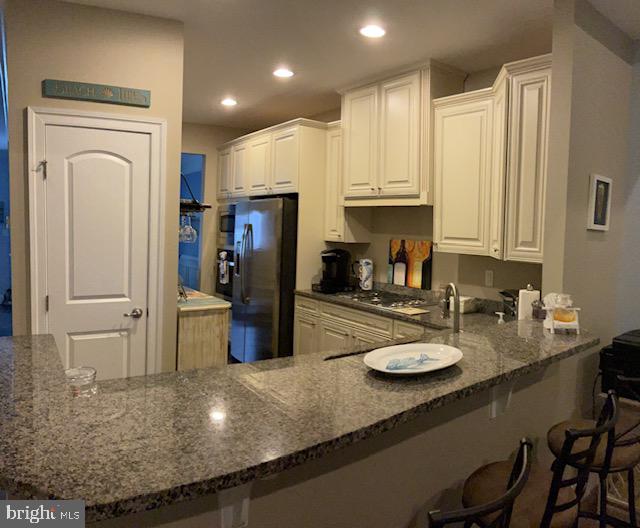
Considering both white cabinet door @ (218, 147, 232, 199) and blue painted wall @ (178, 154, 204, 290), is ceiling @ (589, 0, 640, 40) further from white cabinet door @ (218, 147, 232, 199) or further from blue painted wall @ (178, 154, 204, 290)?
blue painted wall @ (178, 154, 204, 290)

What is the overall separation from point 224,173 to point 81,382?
14.8 feet

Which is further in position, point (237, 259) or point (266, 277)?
point (237, 259)

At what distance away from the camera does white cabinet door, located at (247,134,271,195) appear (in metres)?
4.67

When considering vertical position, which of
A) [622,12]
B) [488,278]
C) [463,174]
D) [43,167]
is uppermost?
[622,12]

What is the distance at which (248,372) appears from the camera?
1.59m

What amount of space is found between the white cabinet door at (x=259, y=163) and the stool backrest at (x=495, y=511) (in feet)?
12.5

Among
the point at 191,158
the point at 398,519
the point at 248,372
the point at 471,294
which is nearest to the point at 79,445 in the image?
the point at 248,372

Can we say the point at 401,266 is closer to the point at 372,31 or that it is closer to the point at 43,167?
the point at 372,31

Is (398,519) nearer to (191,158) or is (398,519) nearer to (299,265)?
(299,265)

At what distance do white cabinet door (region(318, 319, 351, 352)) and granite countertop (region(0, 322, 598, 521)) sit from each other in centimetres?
197

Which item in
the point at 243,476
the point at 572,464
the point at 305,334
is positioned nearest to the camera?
the point at 243,476

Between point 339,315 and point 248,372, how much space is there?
2234 mm

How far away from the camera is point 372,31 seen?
2.82 meters

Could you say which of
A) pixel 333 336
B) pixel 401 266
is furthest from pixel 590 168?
pixel 333 336
